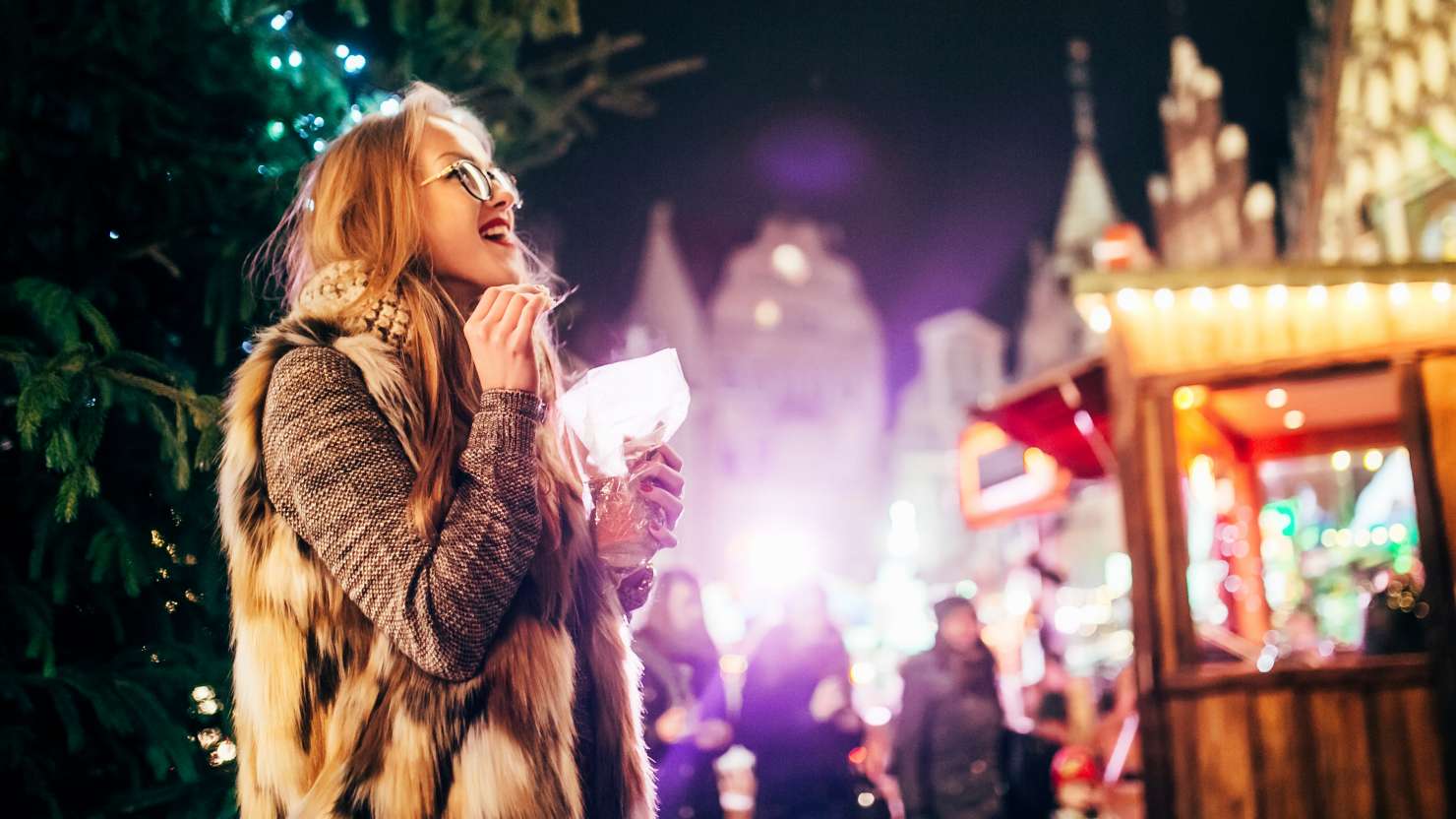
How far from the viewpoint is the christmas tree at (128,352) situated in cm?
264

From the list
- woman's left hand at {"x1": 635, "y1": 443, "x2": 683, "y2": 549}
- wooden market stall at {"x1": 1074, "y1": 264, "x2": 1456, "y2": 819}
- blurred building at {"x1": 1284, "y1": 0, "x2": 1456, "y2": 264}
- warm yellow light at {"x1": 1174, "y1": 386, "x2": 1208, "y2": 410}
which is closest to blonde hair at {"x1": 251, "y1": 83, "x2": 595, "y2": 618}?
woman's left hand at {"x1": 635, "y1": 443, "x2": 683, "y2": 549}

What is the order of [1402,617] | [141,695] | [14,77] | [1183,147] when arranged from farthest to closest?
[1183,147] < [1402,617] < [14,77] < [141,695]

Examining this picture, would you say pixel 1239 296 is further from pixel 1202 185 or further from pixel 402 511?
pixel 1202 185

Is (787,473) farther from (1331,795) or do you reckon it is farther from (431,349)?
(431,349)

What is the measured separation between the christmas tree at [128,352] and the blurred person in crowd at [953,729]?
4.28m

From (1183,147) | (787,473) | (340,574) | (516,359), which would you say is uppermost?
(1183,147)

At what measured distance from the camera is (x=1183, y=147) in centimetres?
4788

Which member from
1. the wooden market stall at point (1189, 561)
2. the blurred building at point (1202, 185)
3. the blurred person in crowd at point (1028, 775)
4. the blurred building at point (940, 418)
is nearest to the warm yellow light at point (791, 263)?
the blurred building at point (940, 418)

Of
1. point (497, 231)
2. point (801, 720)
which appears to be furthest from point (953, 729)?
point (497, 231)

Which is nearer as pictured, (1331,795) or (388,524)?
(388,524)

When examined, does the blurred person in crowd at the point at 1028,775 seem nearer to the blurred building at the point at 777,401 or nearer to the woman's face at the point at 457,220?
the woman's face at the point at 457,220

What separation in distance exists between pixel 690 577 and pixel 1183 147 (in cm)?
4761

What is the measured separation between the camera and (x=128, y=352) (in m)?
2.67

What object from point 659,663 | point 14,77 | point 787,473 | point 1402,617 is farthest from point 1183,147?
point 14,77
